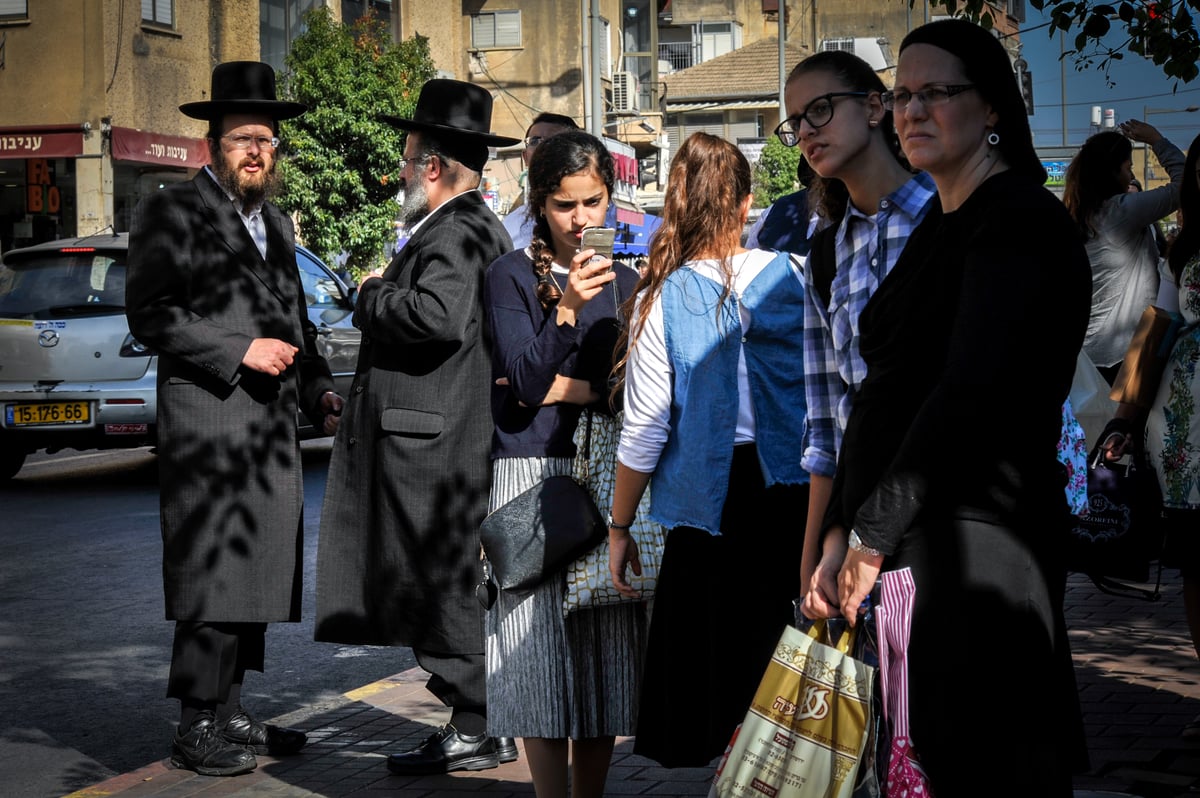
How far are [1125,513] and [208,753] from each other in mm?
3338

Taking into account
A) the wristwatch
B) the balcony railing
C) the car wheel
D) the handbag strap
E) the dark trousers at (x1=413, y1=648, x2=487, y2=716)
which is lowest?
the dark trousers at (x1=413, y1=648, x2=487, y2=716)

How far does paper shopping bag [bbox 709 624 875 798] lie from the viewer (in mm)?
2783

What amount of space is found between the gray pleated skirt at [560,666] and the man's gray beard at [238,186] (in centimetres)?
197

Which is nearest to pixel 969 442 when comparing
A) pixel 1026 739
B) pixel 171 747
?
pixel 1026 739

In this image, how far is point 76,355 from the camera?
483 inches

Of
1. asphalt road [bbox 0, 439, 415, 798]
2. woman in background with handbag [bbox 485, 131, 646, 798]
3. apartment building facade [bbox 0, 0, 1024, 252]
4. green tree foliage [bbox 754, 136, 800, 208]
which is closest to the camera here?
woman in background with handbag [bbox 485, 131, 646, 798]

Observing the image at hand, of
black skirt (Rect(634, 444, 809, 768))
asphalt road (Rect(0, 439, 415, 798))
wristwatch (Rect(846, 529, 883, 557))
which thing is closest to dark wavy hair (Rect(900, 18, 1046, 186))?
wristwatch (Rect(846, 529, 883, 557))

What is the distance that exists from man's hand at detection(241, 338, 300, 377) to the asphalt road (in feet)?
4.97

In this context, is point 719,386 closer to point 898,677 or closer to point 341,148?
point 898,677

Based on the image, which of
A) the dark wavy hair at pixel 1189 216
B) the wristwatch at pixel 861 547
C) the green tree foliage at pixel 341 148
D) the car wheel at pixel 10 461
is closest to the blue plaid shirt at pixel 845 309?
the wristwatch at pixel 861 547

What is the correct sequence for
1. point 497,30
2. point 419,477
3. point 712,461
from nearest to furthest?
point 712,461
point 419,477
point 497,30

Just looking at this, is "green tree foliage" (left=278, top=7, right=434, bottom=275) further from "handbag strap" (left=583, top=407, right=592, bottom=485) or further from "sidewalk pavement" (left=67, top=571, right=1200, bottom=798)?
"handbag strap" (left=583, top=407, right=592, bottom=485)

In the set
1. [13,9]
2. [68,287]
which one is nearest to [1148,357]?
[68,287]

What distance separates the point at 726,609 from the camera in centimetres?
376
